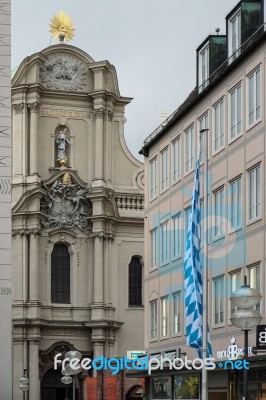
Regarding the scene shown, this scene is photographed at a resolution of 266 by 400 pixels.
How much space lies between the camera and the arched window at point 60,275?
255ft

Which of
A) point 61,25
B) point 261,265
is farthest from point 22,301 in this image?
point 261,265

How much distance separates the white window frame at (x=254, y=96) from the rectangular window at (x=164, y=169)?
11459 millimetres

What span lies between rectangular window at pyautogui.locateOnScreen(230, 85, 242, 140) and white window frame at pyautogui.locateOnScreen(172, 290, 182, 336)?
28.7ft

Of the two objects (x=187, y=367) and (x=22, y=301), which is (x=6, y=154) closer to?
(x=187, y=367)

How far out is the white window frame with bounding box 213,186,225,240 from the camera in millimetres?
40875

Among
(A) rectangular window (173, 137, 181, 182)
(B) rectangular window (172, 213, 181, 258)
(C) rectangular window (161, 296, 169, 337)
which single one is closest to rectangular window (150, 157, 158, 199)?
(A) rectangular window (173, 137, 181, 182)

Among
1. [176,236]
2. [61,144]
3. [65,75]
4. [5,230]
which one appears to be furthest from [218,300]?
[65,75]

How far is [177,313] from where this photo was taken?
4700 cm

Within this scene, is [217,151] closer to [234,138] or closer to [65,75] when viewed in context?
[234,138]

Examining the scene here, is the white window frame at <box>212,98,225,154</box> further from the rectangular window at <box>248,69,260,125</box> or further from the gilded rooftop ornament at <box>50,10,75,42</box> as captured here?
the gilded rooftop ornament at <box>50,10,75,42</box>

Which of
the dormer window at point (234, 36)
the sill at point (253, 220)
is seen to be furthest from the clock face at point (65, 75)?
the sill at point (253, 220)

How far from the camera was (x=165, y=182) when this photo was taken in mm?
49844

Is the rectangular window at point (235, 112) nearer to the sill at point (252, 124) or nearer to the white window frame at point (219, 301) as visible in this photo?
the sill at point (252, 124)

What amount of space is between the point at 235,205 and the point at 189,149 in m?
6.92
